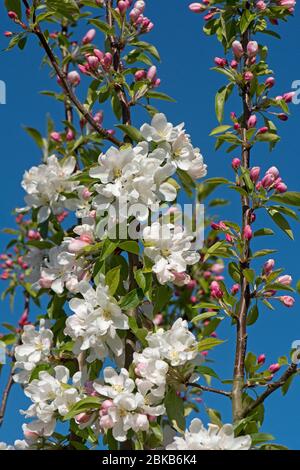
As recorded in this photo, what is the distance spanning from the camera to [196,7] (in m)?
3.41

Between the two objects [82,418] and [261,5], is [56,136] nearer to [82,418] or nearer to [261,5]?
[261,5]

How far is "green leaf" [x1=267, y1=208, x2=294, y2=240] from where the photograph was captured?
9.36ft

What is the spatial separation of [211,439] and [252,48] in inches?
66.6

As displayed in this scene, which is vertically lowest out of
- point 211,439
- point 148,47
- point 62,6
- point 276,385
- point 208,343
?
point 211,439

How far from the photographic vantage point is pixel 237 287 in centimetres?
278

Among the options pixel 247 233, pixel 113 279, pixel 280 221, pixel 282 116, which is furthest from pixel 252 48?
pixel 113 279

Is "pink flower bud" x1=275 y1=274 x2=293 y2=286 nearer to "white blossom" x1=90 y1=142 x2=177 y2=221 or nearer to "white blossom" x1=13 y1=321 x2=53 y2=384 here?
"white blossom" x1=90 y1=142 x2=177 y2=221

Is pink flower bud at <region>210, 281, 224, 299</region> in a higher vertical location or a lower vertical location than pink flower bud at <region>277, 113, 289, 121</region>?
lower

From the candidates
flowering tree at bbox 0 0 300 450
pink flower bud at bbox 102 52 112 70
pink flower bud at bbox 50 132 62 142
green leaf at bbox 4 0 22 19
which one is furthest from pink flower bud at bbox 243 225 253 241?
pink flower bud at bbox 50 132 62 142

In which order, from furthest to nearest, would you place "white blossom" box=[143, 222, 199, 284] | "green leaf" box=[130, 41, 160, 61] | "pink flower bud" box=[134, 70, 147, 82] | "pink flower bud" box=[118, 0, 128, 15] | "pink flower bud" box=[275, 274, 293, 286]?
"green leaf" box=[130, 41, 160, 61] → "pink flower bud" box=[118, 0, 128, 15] → "pink flower bud" box=[134, 70, 147, 82] → "pink flower bud" box=[275, 274, 293, 286] → "white blossom" box=[143, 222, 199, 284]

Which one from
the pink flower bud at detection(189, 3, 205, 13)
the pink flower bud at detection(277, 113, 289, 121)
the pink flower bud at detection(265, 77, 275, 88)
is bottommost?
the pink flower bud at detection(277, 113, 289, 121)

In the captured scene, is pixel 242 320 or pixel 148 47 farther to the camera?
pixel 148 47

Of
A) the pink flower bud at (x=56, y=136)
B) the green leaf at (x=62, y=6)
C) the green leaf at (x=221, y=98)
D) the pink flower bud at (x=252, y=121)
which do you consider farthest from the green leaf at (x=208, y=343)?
the pink flower bud at (x=56, y=136)
